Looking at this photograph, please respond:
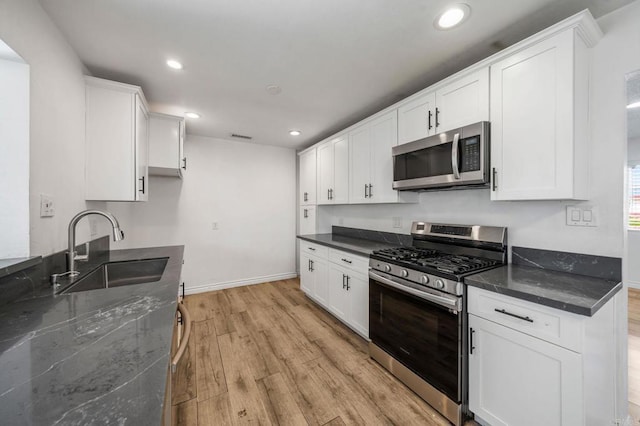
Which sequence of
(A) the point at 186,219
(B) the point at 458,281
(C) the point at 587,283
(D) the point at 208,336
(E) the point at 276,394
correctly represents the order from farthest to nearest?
(A) the point at 186,219 < (D) the point at 208,336 < (E) the point at 276,394 < (B) the point at 458,281 < (C) the point at 587,283

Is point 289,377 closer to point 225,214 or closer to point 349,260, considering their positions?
point 349,260

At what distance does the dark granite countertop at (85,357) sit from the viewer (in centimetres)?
52

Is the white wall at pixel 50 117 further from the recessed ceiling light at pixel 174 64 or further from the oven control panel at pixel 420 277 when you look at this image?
the oven control panel at pixel 420 277

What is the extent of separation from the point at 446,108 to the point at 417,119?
0.27m

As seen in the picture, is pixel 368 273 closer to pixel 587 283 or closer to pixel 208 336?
pixel 587 283

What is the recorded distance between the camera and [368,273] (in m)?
2.30

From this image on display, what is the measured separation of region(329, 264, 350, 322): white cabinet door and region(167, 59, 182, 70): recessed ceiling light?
2388 mm

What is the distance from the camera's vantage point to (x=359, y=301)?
8.17ft

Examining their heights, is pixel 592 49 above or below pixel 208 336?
above

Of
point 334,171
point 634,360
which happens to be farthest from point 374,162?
point 634,360

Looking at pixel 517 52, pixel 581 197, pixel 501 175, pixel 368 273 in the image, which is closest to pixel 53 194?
pixel 368 273

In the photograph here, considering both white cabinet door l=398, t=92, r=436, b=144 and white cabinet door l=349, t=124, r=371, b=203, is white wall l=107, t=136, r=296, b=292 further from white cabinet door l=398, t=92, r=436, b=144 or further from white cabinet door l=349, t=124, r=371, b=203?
white cabinet door l=398, t=92, r=436, b=144

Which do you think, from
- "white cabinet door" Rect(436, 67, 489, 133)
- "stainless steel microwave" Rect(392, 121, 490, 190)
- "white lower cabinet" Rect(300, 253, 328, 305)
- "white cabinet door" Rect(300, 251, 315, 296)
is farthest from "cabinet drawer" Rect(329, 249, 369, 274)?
"white cabinet door" Rect(436, 67, 489, 133)

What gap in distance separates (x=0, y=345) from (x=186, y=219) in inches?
129
